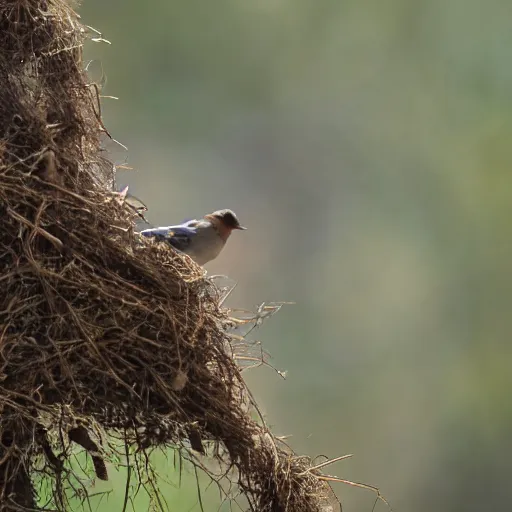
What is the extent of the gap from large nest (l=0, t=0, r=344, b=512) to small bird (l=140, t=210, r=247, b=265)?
592mm

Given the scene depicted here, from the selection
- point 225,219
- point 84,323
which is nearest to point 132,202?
point 84,323

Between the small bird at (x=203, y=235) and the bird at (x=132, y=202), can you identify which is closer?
the bird at (x=132, y=202)

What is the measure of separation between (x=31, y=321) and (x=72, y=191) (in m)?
0.37

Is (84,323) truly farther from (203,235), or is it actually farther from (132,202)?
(203,235)

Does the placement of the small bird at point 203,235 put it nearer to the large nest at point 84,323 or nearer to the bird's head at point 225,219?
the bird's head at point 225,219

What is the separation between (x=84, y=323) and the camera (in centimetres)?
241

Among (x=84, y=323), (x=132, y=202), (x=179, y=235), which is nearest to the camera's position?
(x=84, y=323)

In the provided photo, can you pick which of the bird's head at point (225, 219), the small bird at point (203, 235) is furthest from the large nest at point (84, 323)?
the bird's head at point (225, 219)

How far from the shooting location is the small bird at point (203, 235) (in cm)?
328

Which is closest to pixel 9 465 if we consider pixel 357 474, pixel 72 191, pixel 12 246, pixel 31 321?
pixel 31 321

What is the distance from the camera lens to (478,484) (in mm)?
7309

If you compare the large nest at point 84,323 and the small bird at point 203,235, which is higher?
the small bird at point 203,235

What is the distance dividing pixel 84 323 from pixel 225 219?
1165 millimetres

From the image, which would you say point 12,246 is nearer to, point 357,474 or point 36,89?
point 36,89
